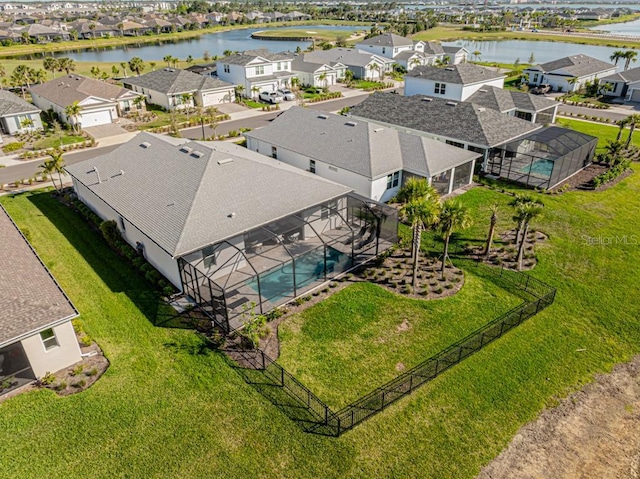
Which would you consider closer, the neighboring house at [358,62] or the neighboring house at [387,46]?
the neighboring house at [358,62]

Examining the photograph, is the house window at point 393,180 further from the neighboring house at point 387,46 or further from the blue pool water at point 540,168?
the neighboring house at point 387,46

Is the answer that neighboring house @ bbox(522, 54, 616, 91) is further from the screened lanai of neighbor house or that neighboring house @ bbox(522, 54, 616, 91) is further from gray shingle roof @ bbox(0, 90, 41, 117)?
gray shingle roof @ bbox(0, 90, 41, 117)

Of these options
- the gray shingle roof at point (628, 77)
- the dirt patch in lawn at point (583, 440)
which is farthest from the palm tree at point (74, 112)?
the gray shingle roof at point (628, 77)

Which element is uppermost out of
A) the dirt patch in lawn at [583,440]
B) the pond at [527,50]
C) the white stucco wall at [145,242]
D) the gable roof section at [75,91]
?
the gable roof section at [75,91]

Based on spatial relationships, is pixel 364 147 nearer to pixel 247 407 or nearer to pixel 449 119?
pixel 449 119

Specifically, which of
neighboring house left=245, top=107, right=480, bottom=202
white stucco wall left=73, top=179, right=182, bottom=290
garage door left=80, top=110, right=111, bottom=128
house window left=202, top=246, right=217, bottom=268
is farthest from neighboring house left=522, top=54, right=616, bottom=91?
white stucco wall left=73, top=179, right=182, bottom=290

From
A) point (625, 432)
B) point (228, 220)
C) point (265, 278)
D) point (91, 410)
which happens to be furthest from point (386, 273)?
point (91, 410)
